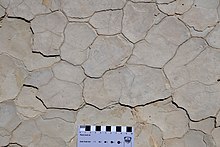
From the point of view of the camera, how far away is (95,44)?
4.75 feet

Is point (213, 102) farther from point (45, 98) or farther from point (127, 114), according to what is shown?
point (45, 98)

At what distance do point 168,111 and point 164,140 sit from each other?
109mm

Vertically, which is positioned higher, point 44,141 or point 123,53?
point 123,53

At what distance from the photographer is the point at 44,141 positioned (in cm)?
137

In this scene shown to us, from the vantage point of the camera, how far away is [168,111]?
4.58 feet

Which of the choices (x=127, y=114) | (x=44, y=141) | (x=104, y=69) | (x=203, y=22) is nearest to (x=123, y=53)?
(x=104, y=69)

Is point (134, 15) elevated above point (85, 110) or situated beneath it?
elevated above

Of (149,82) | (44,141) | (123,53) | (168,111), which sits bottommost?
(44,141)

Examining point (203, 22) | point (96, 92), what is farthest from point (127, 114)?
Answer: point (203, 22)

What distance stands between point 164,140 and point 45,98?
1.54ft

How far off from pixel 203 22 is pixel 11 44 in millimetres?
754

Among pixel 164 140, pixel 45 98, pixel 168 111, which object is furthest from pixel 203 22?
pixel 45 98

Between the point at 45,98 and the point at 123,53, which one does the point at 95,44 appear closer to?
the point at 123,53

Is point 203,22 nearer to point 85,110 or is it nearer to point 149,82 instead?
point 149,82
